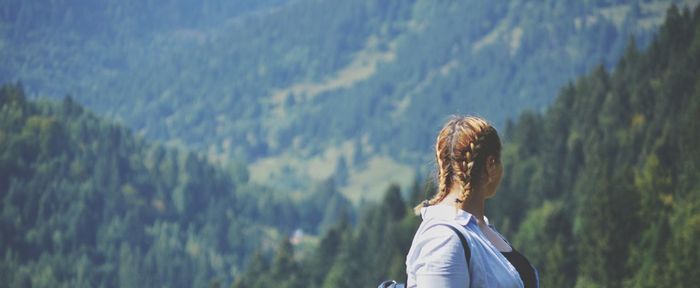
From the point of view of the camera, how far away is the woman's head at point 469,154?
8922 mm

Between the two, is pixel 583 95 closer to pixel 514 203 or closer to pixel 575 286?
pixel 514 203

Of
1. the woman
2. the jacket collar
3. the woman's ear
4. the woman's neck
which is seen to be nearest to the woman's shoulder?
the woman

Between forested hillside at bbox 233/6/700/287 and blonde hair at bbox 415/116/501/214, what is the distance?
231 ft

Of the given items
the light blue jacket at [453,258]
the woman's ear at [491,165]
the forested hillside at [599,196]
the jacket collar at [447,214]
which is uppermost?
the woman's ear at [491,165]

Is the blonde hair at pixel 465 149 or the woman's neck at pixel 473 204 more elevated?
the blonde hair at pixel 465 149

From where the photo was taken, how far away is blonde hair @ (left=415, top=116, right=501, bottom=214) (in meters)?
8.92

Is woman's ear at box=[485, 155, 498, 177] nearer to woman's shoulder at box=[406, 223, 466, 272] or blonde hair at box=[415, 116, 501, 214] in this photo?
blonde hair at box=[415, 116, 501, 214]

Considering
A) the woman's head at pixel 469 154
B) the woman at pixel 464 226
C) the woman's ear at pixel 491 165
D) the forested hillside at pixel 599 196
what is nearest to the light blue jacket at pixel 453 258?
the woman at pixel 464 226

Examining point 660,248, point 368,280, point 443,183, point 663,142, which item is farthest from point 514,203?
point 443,183

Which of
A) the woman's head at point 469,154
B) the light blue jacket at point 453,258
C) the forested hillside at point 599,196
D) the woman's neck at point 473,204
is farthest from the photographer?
the forested hillside at point 599,196

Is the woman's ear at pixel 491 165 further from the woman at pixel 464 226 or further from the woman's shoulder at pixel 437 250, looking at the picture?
the woman's shoulder at pixel 437 250

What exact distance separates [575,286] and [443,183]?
10145 cm

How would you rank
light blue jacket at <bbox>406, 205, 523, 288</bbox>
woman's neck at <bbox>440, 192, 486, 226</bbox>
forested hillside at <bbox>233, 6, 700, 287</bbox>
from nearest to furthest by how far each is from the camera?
light blue jacket at <bbox>406, 205, 523, 288</bbox>
woman's neck at <bbox>440, 192, 486, 226</bbox>
forested hillside at <bbox>233, 6, 700, 287</bbox>

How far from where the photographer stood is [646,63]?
162500 millimetres
